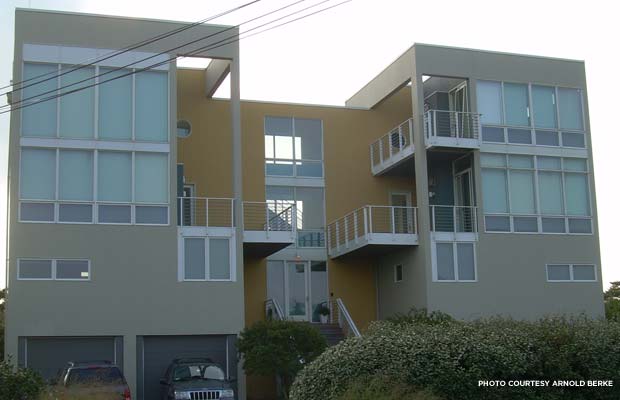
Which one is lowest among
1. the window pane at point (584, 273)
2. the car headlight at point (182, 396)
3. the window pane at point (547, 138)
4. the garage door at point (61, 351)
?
the car headlight at point (182, 396)

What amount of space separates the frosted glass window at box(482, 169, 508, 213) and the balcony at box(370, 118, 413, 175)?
257cm

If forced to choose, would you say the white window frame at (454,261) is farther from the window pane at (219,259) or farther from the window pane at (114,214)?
the window pane at (114,214)

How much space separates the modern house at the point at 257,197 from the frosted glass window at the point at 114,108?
0.04m

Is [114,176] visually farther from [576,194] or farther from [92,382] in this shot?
[576,194]

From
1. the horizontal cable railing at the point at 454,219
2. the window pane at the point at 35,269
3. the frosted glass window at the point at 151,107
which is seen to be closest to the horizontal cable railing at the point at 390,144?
the horizontal cable railing at the point at 454,219

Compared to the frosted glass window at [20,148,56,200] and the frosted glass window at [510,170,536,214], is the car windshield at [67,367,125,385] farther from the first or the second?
the frosted glass window at [510,170,536,214]

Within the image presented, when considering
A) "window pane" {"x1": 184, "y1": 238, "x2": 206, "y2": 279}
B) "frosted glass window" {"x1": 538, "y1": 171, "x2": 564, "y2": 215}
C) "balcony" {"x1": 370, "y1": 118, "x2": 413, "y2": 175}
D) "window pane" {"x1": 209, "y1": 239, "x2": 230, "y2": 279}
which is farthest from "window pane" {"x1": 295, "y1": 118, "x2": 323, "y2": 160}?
"frosted glass window" {"x1": 538, "y1": 171, "x2": 564, "y2": 215}

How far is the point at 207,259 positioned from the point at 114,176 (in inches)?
140

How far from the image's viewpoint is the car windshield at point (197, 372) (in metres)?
20.4

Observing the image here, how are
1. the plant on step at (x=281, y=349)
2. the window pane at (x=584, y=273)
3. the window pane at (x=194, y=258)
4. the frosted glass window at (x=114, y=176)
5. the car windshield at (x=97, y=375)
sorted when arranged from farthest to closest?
the window pane at (x=584, y=273)
the window pane at (x=194, y=258)
the frosted glass window at (x=114, y=176)
the plant on step at (x=281, y=349)
the car windshield at (x=97, y=375)

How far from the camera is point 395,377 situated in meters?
13.5

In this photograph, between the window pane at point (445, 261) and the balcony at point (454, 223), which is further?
the balcony at point (454, 223)

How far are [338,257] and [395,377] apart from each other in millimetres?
16080

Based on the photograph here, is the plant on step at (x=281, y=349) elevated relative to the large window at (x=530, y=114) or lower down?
lower down
